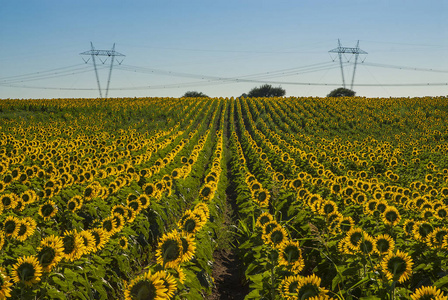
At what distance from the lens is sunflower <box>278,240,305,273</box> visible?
4.33 meters

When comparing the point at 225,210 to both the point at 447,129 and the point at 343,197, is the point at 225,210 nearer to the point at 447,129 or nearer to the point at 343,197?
the point at 343,197

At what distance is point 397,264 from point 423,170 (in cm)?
1569

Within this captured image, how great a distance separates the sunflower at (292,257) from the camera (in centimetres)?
433

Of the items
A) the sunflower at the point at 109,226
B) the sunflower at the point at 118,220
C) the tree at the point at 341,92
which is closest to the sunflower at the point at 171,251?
the sunflower at the point at 109,226

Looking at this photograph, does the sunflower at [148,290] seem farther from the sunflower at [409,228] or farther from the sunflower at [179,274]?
the sunflower at [409,228]

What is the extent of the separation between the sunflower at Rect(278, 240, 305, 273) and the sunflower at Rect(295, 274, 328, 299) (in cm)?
115

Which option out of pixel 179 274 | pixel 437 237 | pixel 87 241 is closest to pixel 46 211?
pixel 87 241

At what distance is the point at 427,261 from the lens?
4.72 meters

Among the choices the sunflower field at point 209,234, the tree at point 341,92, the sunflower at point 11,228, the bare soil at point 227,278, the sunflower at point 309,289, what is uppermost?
the tree at point 341,92

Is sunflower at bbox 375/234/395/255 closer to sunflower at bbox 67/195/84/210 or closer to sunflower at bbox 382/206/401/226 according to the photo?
sunflower at bbox 382/206/401/226

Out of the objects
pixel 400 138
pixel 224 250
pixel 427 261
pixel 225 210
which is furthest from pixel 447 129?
pixel 427 261

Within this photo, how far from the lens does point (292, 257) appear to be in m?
4.35

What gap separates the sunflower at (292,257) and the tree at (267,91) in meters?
89.4

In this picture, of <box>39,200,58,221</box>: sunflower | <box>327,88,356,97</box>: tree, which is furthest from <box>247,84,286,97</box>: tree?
<box>39,200,58,221</box>: sunflower
